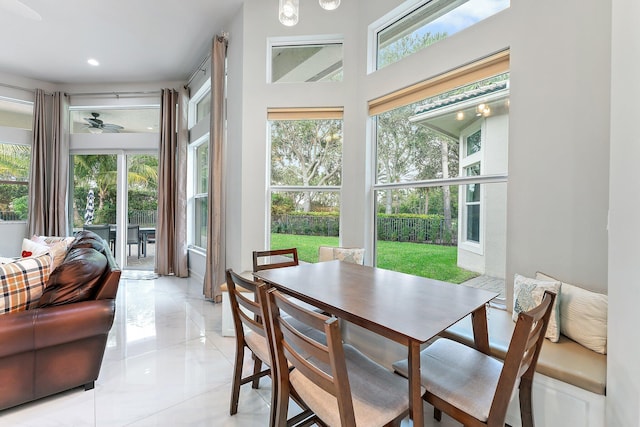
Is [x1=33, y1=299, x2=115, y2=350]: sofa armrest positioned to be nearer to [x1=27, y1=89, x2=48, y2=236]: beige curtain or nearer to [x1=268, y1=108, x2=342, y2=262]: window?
[x1=268, y1=108, x2=342, y2=262]: window

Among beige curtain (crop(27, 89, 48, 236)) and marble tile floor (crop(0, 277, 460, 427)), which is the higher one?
beige curtain (crop(27, 89, 48, 236))

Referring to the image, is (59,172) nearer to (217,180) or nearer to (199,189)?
(199,189)

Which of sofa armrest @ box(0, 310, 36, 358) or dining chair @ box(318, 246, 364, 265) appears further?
dining chair @ box(318, 246, 364, 265)

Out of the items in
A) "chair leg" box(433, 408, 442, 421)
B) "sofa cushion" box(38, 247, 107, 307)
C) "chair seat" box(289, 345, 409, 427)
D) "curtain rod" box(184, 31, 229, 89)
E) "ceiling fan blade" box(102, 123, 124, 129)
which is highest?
"curtain rod" box(184, 31, 229, 89)

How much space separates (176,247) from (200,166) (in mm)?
1403

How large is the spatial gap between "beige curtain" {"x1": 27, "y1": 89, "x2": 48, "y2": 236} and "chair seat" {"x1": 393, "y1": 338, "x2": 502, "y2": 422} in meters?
6.24

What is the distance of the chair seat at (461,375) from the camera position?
112cm

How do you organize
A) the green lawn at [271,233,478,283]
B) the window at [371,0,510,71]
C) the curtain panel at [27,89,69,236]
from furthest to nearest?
the curtain panel at [27,89,69,236] < the green lawn at [271,233,478,283] < the window at [371,0,510,71]

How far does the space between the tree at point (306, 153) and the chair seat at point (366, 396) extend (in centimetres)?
223

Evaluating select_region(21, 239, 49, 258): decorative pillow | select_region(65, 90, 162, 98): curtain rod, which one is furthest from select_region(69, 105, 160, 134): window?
select_region(21, 239, 49, 258): decorative pillow

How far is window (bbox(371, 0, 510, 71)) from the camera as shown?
2297 mm

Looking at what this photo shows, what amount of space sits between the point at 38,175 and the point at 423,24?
6257 mm

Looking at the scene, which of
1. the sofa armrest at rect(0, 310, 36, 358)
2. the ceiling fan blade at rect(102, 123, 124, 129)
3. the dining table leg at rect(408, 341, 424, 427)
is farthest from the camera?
the ceiling fan blade at rect(102, 123, 124, 129)

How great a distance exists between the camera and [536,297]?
165 cm
